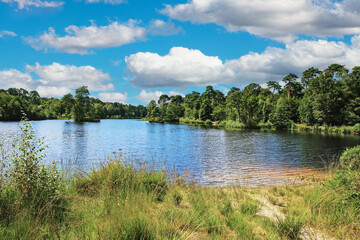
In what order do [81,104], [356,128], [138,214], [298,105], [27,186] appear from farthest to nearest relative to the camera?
[81,104] < [298,105] < [356,128] < [27,186] < [138,214]

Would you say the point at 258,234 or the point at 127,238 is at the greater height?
the point at 127,238

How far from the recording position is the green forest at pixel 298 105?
199 ft

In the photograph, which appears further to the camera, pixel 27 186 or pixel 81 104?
pixel 81 104

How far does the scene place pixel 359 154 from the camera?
11.8 meters

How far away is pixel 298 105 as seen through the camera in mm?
73062

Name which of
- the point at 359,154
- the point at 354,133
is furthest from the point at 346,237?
the point at 354,133

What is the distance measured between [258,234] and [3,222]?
15.3 feet

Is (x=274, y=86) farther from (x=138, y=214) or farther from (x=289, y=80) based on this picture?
(x=138, y=214)

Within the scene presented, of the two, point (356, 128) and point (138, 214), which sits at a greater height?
point (138, 214)

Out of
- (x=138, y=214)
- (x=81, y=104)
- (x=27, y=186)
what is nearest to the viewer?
(x=138, y=214)

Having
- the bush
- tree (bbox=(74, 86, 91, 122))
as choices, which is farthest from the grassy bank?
tree (bbox=(74, 86, 91, 122))

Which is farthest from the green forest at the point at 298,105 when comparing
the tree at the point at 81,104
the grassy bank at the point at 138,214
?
the grassy bank at the point at 138,214

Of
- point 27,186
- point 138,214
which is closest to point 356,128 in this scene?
point 138,214

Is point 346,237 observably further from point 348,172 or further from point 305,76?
point 305,76
